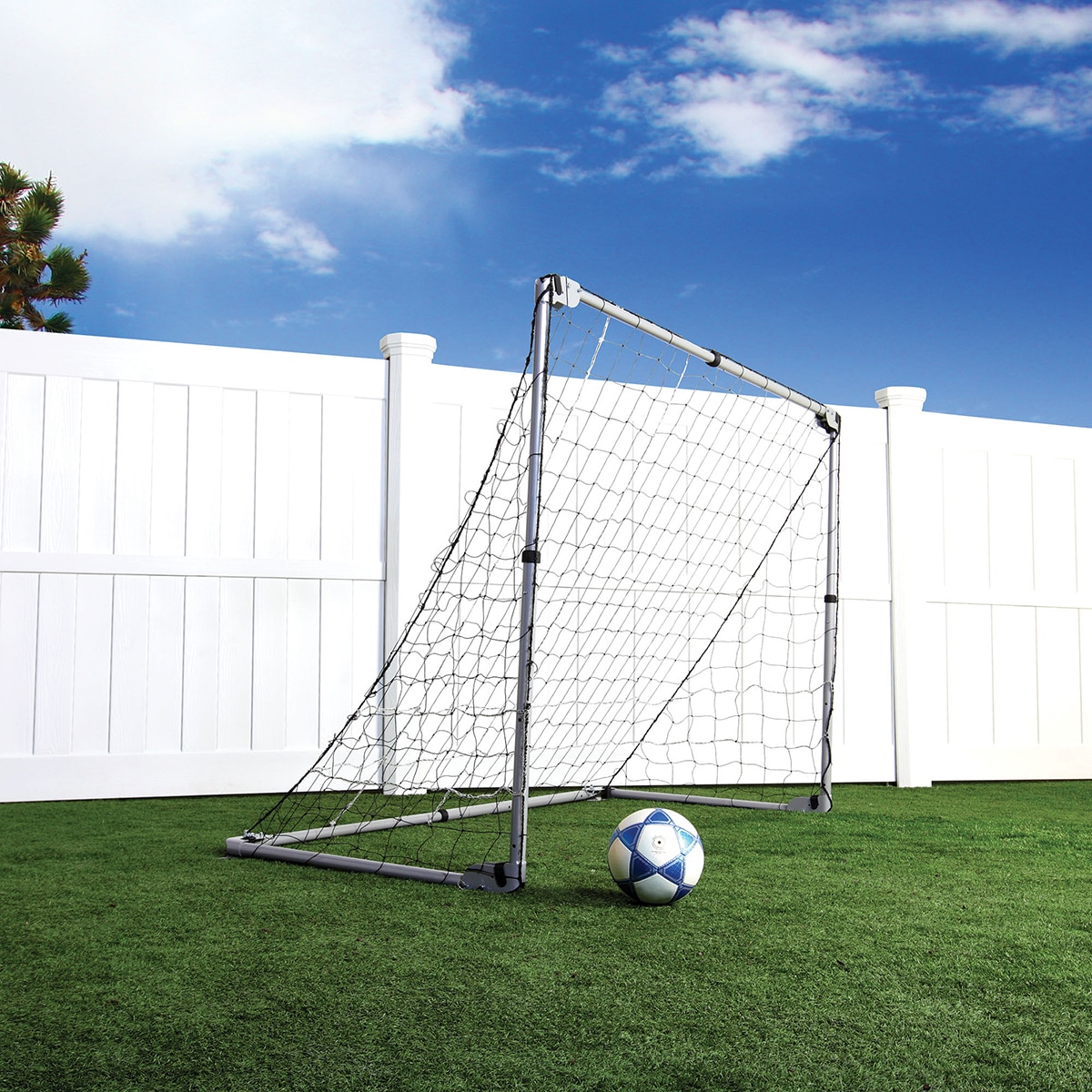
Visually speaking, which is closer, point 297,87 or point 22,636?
point 22,636

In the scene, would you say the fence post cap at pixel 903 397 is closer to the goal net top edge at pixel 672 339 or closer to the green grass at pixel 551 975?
the goal net top edge at pixel 672 339

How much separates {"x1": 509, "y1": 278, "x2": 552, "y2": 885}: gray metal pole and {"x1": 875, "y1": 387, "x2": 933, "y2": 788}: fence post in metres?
3.59

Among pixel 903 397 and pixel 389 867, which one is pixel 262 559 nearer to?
pixel 389 867

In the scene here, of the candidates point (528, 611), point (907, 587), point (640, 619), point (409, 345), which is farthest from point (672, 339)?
point (907, 587)

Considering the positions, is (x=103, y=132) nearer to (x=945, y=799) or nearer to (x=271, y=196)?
(x=271, y=196)

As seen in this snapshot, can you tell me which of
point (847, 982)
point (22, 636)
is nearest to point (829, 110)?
point (22, 636)

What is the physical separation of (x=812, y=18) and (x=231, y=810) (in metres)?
13.7

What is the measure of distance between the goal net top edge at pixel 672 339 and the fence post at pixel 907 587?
1.17 meters

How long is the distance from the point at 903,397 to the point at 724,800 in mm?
2730

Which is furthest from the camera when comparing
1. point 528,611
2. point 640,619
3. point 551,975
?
point 640,619

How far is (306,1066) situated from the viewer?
182cm

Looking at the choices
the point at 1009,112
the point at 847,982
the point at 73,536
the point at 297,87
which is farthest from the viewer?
the point at 297,87

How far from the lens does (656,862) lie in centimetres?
300

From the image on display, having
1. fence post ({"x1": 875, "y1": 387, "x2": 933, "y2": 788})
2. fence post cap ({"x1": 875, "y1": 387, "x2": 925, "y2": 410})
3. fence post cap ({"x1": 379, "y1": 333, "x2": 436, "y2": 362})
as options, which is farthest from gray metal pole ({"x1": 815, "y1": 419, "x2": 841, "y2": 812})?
fence post cap ({"x1": 379, "y1": 333, "x2": 436, "y2": 362})
